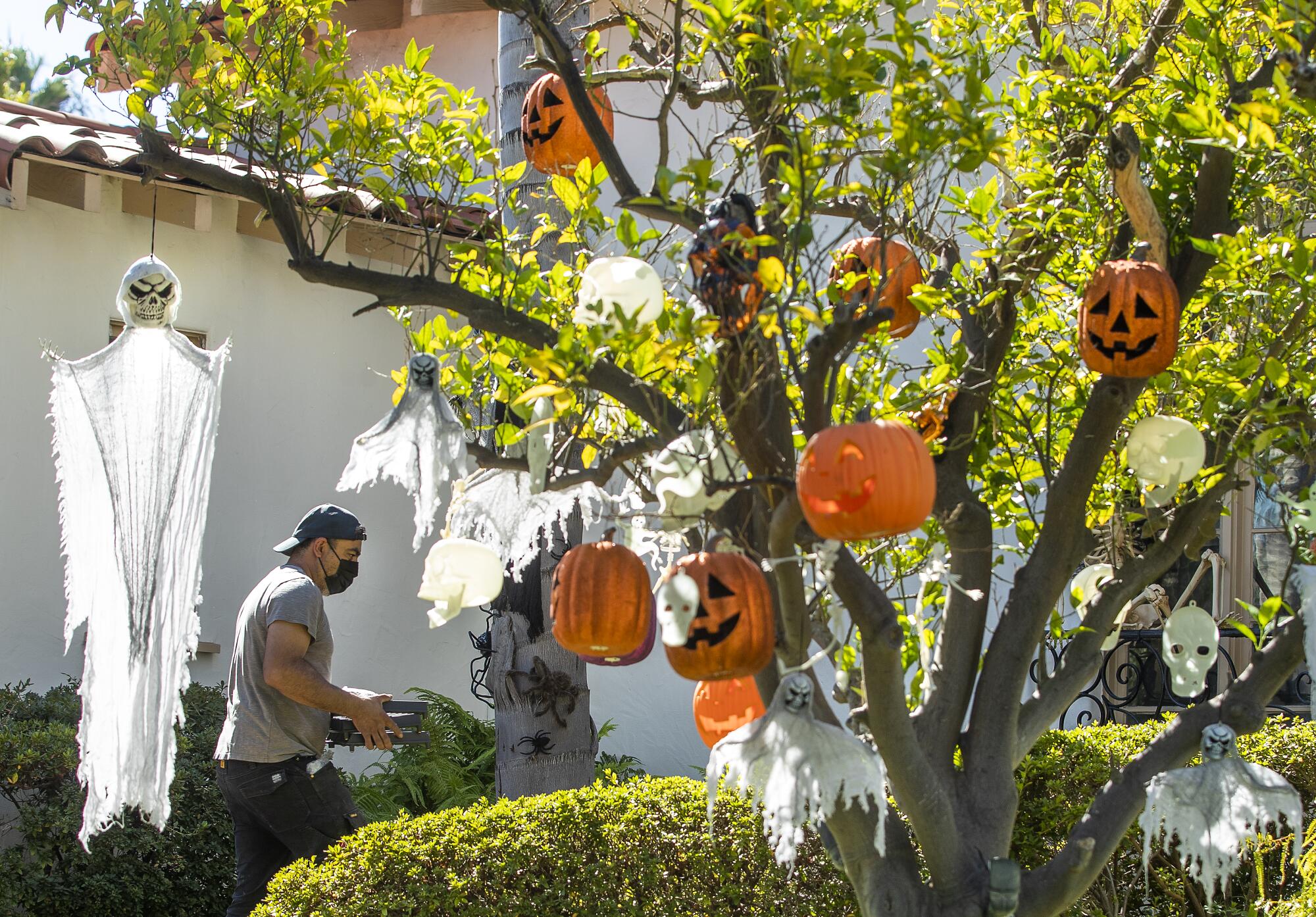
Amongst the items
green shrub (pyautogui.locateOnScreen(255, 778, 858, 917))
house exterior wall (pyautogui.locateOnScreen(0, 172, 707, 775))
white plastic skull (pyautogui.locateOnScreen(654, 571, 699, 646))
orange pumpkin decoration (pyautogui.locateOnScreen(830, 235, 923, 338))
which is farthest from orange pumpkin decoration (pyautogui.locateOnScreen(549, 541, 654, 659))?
house exterior wall (pyautogui.locateOnScreen(0, 172, 707, 775))

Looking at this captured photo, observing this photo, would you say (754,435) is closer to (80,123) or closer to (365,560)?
(365,560)

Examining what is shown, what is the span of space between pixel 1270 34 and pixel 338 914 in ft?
11.8

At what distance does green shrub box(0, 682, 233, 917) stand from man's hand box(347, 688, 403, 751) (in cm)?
155

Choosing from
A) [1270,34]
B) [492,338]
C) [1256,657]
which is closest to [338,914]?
[492,338]


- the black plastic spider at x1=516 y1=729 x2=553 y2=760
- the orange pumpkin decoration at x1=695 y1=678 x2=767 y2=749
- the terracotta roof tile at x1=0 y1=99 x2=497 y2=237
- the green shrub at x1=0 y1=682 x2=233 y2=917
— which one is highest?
the terracotta roof tile at x1=0 y1=99 x2=497 y2=237

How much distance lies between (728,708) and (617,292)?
124cm

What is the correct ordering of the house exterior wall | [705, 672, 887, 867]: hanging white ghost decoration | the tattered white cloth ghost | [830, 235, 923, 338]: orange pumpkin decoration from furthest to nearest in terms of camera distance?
the house exterior wall
the tattered white cloth ghost
[830, 235, 923, 338]: orange pumpkin decoration
[705, 672, 887, 867]: hanging white ghost decoration

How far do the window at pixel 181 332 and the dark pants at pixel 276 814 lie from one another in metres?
2.79

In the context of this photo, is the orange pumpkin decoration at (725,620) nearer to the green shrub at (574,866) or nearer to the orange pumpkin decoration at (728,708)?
the orange pumpkin decoration at (728,708)

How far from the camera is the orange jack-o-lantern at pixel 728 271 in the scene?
2.50 meters

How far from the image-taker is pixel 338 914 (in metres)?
3.86

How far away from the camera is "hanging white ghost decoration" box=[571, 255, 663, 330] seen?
8.14 ft

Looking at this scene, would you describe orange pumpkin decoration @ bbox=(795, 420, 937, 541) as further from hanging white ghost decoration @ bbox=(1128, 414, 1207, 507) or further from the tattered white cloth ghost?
the tattered white cloth ghost

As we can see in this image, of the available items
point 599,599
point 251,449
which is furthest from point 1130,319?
point 251,449
